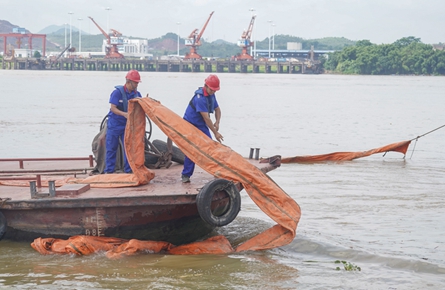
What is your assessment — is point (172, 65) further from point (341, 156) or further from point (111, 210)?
point (111, 210)

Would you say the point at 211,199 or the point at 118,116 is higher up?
the point at 118,116

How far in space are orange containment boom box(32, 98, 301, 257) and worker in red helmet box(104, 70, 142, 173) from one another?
671 millimetres

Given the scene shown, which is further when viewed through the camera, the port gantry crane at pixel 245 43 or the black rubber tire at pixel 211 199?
the port gantry crane at pixel 245 43

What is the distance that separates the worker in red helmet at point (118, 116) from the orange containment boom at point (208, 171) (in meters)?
0.67

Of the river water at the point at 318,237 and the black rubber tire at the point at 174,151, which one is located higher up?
the black rubber tire at the point at 174,151

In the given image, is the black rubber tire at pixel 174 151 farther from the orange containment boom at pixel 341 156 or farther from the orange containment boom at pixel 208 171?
the orange containment boom at pixel 341 156

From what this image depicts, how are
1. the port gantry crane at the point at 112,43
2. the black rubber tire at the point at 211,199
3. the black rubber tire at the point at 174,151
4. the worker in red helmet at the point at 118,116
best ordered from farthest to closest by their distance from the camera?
1. the port gantry crane at the point at 112,43
2. the black rubber tire at the point at 174,151
3. the worker in red helmet at the point at 118,116
4. the black rubber tire at the point at 211,199

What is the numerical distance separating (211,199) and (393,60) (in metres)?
115

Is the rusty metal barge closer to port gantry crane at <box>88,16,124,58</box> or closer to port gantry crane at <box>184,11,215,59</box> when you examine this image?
port gantry crane at <box>184,11,215,59</box>

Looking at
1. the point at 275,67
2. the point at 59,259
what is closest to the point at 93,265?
the point at 59,259

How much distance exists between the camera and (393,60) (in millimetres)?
118188

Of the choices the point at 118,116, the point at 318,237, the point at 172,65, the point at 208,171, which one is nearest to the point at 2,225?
the point at 118,116

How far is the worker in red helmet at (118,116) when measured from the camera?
909 centimetres

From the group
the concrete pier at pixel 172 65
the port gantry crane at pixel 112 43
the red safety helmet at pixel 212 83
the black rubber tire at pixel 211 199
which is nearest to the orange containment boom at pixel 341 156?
the red safety helmet at pixel 212 83
